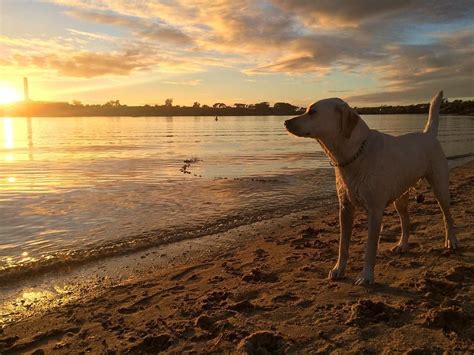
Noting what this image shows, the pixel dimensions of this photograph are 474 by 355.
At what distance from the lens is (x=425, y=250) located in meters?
5.83

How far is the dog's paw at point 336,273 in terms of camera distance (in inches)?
194

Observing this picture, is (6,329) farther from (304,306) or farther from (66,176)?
(66,176)

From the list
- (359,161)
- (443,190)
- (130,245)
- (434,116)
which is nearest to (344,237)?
(359,161)

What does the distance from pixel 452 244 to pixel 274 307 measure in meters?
3.28

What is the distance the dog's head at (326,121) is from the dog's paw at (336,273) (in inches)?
66.7

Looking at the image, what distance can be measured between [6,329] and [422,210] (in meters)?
8.05

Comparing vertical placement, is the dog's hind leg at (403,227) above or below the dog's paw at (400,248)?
above

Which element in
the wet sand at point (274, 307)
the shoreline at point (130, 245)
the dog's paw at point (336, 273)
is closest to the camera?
the wet sand at point (274, 307)

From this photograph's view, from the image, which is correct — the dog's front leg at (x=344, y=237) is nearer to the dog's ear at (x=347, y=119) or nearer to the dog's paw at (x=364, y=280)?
the dog's paw at (x=364, y=280)

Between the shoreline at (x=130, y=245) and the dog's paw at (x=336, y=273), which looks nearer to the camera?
the dog's paw at (x=336, y=273)

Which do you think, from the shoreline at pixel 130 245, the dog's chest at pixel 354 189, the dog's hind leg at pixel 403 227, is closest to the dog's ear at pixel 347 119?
the dog's chest at pixel 354 189

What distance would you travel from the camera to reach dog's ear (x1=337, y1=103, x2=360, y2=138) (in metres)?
4.54

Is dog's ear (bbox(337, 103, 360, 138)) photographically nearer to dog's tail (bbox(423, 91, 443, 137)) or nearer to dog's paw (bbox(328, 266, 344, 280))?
dog's paw (bbox(328, 266, 344, 280))

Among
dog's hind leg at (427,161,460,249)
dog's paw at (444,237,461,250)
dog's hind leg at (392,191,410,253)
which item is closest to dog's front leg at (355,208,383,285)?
dog's hind leg at (392,191,410,253)
